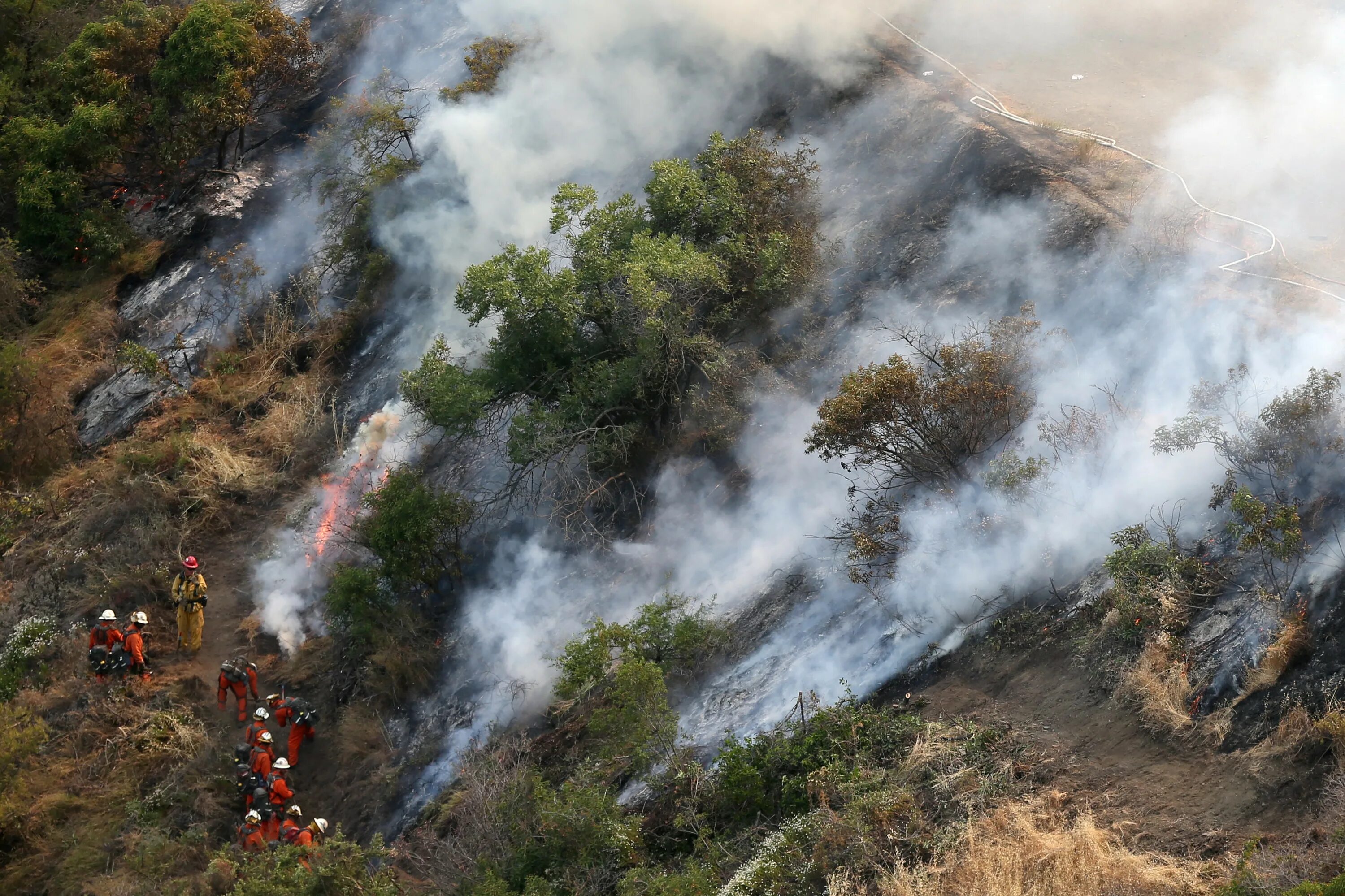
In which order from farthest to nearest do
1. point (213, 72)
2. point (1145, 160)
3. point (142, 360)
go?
point (213, 72)
point (142, 360)
point (1145, 160)

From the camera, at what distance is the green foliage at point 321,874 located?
1110 cm

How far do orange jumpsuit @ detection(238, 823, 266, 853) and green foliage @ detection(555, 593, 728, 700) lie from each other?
11.1 feet

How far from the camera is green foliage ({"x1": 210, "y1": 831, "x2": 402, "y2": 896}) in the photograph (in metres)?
11.1

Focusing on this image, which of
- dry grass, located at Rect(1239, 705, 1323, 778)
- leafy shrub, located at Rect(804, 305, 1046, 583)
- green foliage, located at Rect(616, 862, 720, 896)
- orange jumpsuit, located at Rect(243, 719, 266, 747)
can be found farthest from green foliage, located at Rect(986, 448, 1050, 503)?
orange jumpsuit, located at Rect(243, 719, 266, 747)

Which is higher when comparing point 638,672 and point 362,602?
point 638,672

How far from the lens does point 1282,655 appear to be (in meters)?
9.20

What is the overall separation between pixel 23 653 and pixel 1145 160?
15.0 metres

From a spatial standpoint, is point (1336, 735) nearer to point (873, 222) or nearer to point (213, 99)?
point (873, 222)

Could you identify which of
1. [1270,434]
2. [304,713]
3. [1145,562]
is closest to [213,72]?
[304,713]

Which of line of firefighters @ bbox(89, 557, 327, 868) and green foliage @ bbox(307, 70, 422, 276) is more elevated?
green foliage @ bbox(307, 70, 422, 276)

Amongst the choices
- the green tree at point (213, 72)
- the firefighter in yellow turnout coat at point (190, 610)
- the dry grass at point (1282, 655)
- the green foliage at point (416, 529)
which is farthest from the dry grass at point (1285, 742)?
the green tree at point (213, 72)

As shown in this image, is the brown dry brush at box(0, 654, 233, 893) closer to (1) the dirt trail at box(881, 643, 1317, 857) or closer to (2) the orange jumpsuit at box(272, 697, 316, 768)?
(2) the orange jumpsuit at box(272, 697, 316, 768)

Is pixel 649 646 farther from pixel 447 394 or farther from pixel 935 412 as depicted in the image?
pixel 447 394

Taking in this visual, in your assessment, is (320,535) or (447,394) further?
(320,535)
